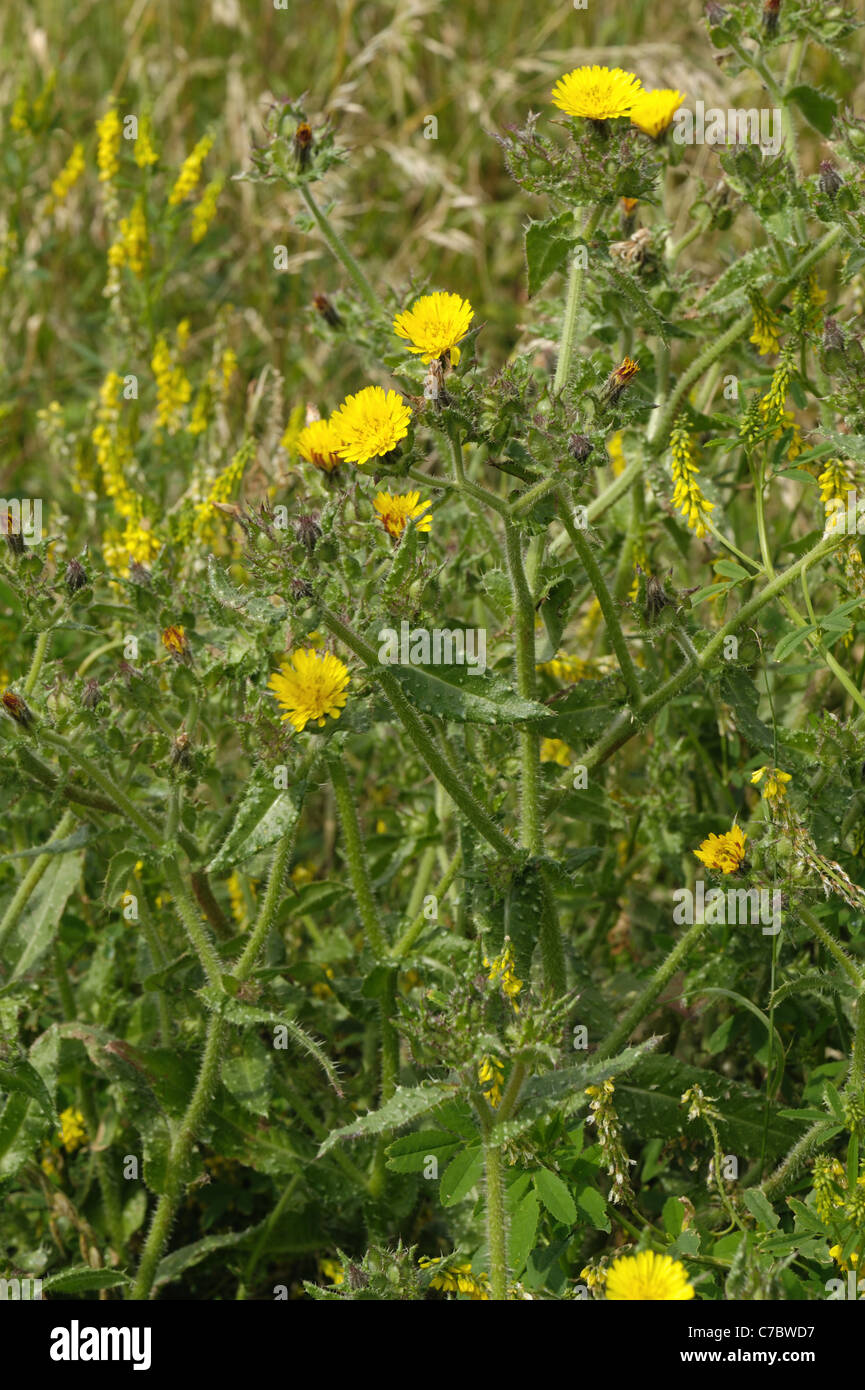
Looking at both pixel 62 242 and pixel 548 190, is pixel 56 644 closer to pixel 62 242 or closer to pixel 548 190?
pixel 548 190

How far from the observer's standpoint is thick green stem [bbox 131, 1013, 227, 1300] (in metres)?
2.71

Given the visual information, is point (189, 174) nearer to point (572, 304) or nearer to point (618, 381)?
point (572, 304)

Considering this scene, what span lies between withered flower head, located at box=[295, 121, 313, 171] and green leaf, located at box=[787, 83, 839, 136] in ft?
3.34

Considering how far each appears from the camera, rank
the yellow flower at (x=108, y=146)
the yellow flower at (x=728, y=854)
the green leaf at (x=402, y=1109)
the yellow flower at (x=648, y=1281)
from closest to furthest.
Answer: the yellow flower at (x=648, y=1281) < the green leaf at (x=402, y=1109) < the yellow flower at (x=728, y=854) < the yellow flower at (x=108, y=146)

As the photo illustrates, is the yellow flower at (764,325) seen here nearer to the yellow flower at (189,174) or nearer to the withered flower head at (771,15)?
the withered flower head at (771,15)

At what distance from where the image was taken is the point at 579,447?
2279 mm

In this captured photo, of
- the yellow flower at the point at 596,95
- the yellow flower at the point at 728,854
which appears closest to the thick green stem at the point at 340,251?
the yellow flower at the point at 596,95

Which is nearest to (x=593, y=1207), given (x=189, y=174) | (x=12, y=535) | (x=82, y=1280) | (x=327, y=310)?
(x=82, y=1280)

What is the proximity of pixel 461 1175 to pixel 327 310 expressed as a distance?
1.93 meters

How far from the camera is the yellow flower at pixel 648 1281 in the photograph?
1.96 m

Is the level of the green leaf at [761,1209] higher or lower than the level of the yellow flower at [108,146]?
lower

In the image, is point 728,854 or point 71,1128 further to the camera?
point 71,1128

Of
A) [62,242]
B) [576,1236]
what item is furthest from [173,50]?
[576,1236]

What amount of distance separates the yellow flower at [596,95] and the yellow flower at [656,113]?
29 centimetres
